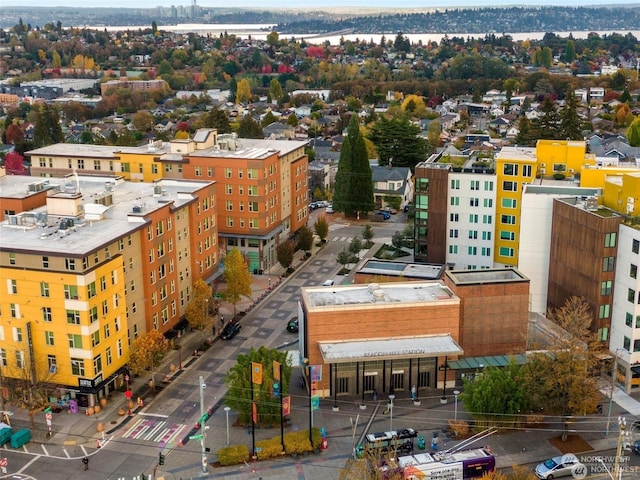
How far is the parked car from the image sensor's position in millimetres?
41469

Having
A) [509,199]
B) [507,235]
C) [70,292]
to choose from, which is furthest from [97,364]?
[509,199]

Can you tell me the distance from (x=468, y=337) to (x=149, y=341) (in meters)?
22.6

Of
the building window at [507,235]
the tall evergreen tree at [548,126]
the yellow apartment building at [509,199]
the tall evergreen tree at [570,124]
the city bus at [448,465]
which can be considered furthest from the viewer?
the tall evergreen tree at [570,124]

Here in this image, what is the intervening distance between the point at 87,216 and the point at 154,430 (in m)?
17.2

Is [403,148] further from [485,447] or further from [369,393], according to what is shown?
[485,447]

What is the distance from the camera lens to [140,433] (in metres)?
46.7

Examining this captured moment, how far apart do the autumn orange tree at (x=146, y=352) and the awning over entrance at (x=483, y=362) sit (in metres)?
20.4

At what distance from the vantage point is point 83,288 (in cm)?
4684

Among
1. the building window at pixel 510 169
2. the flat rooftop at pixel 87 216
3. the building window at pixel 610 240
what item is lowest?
the building window at pixel 610 240

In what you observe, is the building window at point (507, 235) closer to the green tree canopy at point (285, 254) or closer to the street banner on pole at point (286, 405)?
the green tree canopy at point (285, 254)

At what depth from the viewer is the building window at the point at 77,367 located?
157 ft

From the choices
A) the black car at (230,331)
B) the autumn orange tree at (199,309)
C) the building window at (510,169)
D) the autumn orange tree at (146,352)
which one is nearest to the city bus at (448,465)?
the autumn orange tree at (146,352)

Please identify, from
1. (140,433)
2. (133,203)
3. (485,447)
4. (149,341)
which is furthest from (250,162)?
(485,447)

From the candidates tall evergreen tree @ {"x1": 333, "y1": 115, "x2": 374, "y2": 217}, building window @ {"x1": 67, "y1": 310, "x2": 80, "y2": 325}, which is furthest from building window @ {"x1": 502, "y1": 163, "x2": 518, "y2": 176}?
building window @ {"x1": 67, "y1": 310, "x2": 80, "y2": 325}
